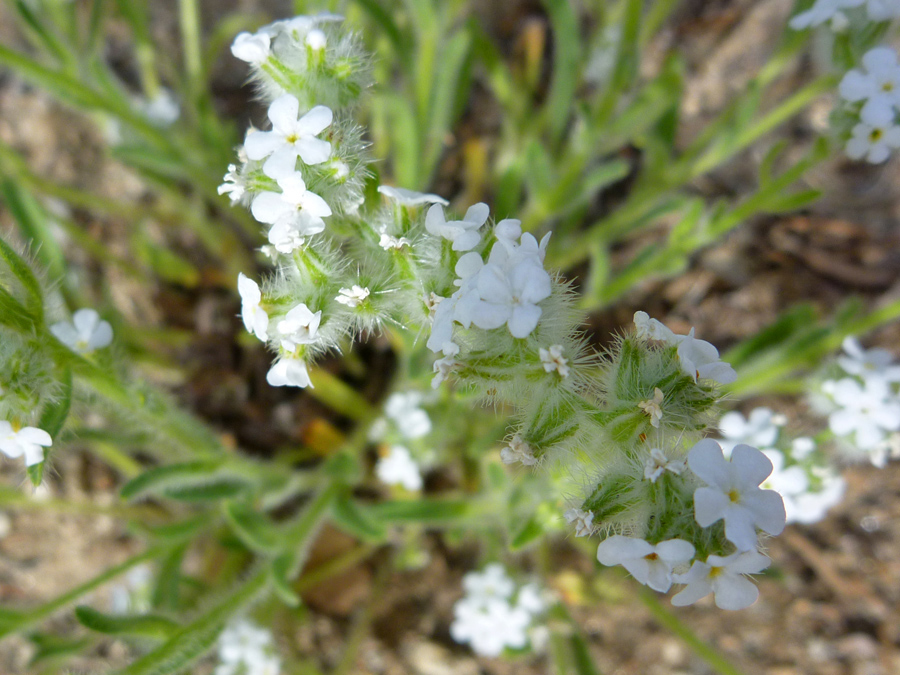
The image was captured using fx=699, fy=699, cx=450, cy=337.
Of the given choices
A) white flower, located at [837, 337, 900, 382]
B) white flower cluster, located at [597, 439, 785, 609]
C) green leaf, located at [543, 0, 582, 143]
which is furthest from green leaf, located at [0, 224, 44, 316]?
white flower, located at [837, 337, 900, 382]

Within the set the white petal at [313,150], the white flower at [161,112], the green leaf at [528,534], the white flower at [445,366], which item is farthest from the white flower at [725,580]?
the white flower at [161,112]

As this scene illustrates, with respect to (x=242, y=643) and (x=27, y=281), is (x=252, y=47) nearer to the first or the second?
(x=27, y=281)

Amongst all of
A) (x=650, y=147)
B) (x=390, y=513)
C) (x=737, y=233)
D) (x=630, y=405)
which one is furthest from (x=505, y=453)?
(x=737, y=233)

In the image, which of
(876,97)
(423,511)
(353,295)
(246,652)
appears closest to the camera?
(353,295)

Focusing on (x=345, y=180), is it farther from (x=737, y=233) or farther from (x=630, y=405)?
(x=737, y=233)

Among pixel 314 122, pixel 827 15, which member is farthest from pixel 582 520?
pixel 827 15
